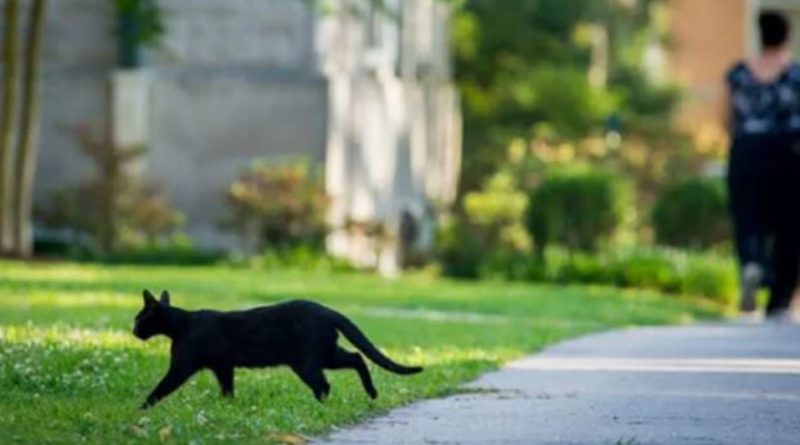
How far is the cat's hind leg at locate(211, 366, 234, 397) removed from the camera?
12453 mm

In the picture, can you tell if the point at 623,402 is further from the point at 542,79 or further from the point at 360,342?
the point at 542,79

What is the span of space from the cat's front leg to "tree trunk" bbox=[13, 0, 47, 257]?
15673 millimetres

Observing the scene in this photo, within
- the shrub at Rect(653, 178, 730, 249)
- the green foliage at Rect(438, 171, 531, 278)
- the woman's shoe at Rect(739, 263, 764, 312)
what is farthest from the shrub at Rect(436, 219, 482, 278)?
the woman's shoe at Rect(739, 263, 764, 312)

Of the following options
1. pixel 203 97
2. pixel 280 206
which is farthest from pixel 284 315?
pixel 203 97

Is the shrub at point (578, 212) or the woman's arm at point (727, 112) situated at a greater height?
the woman's arm at point (727, 112)

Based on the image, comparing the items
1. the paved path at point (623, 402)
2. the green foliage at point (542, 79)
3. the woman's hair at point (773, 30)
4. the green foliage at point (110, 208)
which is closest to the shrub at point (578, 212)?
the green foliage at point (110, 208)

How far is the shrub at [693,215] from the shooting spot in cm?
3012

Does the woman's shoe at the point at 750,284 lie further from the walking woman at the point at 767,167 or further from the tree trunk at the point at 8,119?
the tree trunk at the point at 8,119

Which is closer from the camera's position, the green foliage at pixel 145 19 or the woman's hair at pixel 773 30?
the woman's hair at pixel 773 30

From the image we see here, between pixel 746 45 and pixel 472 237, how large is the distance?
19.7 meters

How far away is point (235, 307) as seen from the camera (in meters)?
20.2

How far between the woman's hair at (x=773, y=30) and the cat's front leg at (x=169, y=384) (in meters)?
9.11

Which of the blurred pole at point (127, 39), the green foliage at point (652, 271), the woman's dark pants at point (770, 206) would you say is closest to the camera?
the woman's dark pants at point (770, 206)

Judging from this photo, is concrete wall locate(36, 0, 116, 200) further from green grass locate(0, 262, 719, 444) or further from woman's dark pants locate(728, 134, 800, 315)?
woman's dark pants locate(728, 134, 800, 315)
